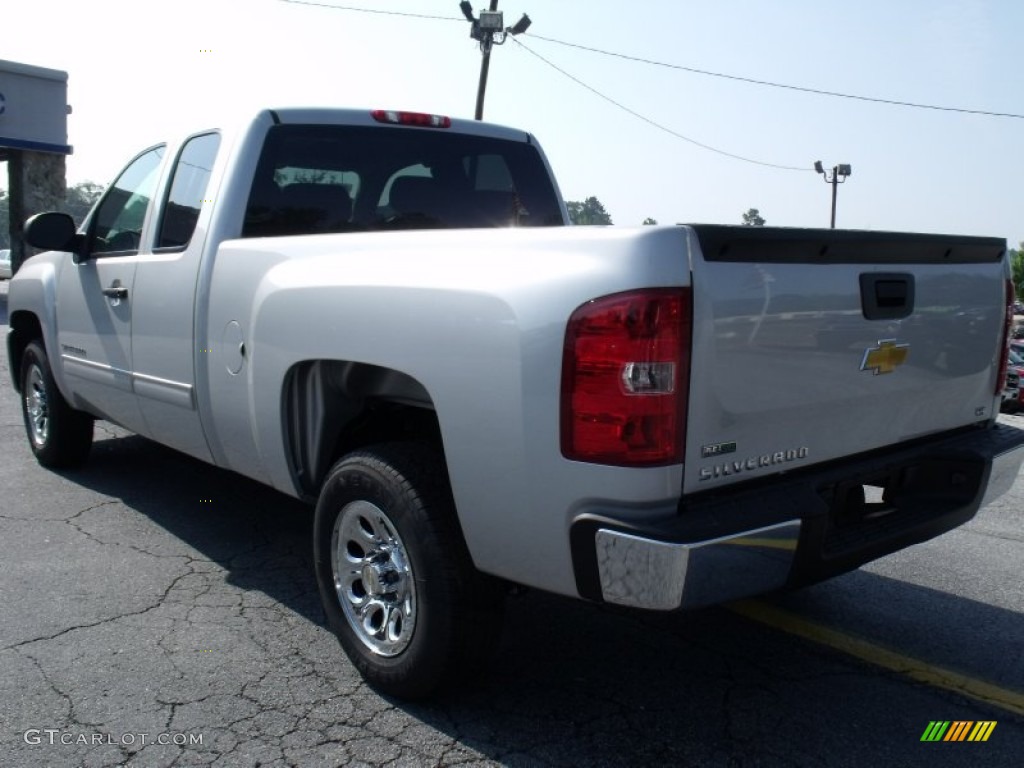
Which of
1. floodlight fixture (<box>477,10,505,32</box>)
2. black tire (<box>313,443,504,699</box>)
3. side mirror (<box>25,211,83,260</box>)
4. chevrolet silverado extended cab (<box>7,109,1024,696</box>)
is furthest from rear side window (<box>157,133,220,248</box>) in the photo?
floodlight fixture (<box>477,10,505,32</box>)

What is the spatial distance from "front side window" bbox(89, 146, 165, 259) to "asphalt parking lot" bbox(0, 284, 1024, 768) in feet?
4.88

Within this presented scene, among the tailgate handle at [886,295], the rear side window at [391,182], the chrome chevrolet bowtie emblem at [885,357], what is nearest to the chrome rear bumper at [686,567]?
the chrome chevrolet bowtie emblem at [885,357]

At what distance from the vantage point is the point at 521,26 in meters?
22.9

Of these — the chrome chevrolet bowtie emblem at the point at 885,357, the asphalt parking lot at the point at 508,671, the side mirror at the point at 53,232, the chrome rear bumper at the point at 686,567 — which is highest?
the side mirror at the point at 53,232

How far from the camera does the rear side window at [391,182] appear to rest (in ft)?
13.9

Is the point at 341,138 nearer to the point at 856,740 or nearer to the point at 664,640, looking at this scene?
the point at 664,640

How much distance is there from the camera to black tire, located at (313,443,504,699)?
2947 mm

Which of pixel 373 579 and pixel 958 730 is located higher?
pixel 373 579

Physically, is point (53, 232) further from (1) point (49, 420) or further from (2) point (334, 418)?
(2) point (334, 418)

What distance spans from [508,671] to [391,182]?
2.33 m

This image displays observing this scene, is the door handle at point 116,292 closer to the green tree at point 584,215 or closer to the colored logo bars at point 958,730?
the green tree at point 584,215

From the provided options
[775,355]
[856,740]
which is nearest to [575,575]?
[775,355]

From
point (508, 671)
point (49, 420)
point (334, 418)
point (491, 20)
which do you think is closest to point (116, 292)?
point (49, 420)

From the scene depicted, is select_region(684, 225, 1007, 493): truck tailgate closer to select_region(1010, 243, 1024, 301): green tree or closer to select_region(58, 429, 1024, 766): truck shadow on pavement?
select_region(58, 429, 1024, 766): truck shadow on pavement
